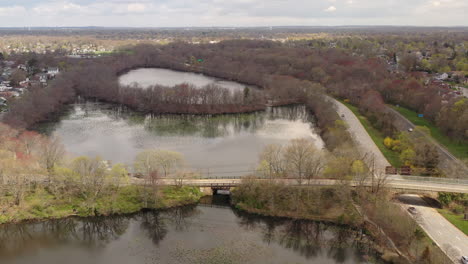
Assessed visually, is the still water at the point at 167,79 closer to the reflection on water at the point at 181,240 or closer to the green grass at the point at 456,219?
the reflection on water at the point at 181,240

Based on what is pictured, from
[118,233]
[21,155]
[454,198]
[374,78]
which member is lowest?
[118,233]

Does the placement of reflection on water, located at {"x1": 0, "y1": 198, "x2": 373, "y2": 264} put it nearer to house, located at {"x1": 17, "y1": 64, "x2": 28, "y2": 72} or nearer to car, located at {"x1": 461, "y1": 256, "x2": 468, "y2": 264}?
car, located at {"x1": 461, "y1": 256, "x2": 468, "y2": 264}

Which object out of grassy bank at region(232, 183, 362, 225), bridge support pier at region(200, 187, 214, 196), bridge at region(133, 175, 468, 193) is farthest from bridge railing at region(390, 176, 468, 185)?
bridge support pier at region(200, 187, 214, 196)

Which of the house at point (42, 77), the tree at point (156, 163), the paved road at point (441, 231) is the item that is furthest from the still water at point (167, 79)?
the paved road at point (441, 231)

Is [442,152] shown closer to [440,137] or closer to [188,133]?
[440,137]

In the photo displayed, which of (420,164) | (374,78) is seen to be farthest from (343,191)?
(374,78)

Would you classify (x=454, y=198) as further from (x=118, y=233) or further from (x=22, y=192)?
(x=22, y=192)

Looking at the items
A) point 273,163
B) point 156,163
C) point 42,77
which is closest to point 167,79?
point 42,77

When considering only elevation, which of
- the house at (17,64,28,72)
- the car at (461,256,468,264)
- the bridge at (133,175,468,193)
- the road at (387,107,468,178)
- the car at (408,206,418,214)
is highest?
the house at (17,64,28,72)
